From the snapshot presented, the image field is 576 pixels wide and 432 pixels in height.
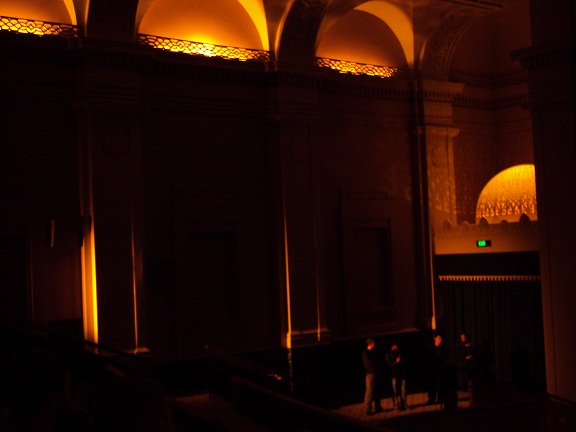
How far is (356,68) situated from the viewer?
1473 centimetres

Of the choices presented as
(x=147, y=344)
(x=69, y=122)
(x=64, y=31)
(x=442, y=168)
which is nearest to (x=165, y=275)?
(x=147, y=344)

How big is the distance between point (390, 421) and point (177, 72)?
21.6 ft

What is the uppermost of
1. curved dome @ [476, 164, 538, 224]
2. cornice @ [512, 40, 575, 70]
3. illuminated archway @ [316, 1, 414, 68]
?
illuminated archway @ [316, 1, 414, 68]

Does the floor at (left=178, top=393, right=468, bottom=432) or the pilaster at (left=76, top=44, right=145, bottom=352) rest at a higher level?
the pilaster at (left=76, top=44, right=145, bottom=352)

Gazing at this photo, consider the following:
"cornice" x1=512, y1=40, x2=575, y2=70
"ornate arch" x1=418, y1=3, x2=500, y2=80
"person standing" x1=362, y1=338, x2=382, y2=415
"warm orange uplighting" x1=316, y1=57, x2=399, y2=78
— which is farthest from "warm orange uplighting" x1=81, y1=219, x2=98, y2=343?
"ornate arch" x1=418, y1=3, x2=500, y2=80

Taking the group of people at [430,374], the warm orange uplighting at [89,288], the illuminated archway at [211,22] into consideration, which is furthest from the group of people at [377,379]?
the illuminated archway at [211,22]

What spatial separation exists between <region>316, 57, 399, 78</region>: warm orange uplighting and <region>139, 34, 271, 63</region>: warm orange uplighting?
143 cm

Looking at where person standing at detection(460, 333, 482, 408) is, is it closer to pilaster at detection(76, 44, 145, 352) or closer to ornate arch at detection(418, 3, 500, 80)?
pilaster at detection(76, 44, 145, 352)

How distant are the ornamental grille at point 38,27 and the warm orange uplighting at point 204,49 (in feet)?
3.88

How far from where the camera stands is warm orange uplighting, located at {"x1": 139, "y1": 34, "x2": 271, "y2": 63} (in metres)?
12.2

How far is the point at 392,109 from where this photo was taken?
15.1 m

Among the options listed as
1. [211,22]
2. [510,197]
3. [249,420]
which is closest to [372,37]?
Result: [211,22]

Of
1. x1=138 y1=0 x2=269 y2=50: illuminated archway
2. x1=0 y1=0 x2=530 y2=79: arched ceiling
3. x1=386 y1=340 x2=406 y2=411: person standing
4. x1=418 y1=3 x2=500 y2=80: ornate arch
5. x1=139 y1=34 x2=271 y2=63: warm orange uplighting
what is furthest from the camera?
x1=418 y1=3 x2=500 y2=80: ornate arch

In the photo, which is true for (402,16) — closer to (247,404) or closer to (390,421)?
(390,421)
